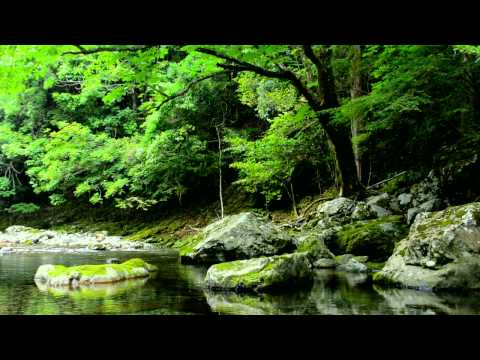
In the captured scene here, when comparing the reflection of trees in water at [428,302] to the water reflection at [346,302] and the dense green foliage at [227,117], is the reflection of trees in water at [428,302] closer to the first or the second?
the water reflection at [346,302]

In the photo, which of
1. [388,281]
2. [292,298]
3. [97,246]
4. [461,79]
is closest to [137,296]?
[292,298]

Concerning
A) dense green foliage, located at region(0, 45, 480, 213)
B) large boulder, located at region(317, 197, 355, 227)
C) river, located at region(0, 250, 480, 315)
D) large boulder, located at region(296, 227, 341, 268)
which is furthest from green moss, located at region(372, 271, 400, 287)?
large boulder, located at region(317, 197, 355, 227)

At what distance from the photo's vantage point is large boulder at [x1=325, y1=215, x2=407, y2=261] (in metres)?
6.93

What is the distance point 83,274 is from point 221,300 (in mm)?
2177

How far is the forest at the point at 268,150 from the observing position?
204 inches

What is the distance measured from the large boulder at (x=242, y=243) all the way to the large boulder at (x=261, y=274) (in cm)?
235

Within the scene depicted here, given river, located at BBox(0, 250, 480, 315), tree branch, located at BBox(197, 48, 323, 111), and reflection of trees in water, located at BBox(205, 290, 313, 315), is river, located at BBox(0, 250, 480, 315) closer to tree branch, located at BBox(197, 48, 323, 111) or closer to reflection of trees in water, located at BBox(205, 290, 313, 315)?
reflection of trees in water, located at BBox(205, 290, 313, 315)

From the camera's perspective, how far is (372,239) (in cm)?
710

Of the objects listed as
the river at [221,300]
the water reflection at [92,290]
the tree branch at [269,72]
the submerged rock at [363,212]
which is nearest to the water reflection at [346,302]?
the river at [221,300]

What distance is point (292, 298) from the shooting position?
4.51 m

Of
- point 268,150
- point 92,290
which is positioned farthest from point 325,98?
point 92,290

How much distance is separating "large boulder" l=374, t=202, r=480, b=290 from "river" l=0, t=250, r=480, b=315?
231 millimetres
